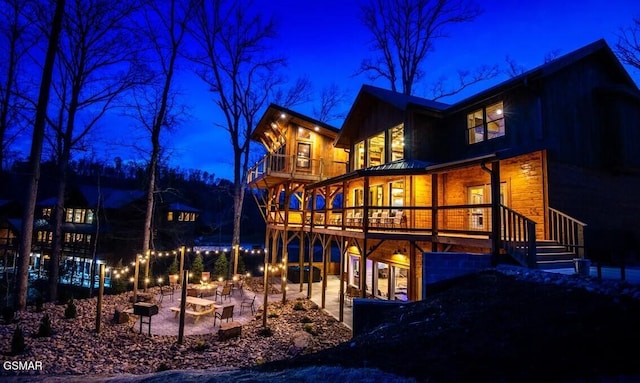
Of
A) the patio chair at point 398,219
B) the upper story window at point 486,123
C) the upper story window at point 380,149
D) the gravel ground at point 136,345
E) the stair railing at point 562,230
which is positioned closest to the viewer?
the gravel ground at point 136,345

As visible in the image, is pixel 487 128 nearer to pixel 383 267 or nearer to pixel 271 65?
pixel 383 267

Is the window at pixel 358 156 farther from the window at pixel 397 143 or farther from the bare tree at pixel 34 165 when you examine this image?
the bare tree at pixel 34 165

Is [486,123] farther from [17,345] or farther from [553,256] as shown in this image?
[17,345]

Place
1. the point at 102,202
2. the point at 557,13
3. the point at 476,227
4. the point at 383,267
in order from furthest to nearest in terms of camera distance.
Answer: the point at 557,13, the point at 102,202, the point at 383,267, the point at 476,227

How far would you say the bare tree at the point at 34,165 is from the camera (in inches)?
466

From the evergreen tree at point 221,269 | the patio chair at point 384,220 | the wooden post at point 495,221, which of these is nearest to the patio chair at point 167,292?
the evergreen tree at point 221,269

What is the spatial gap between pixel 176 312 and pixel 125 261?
18.1 meters

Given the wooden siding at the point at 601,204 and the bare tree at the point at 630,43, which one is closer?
the wooden siding at the point at 601,204

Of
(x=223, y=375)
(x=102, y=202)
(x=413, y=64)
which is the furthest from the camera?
(x=102, y=202)

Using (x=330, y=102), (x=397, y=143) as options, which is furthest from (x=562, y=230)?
(x=330, y=102)

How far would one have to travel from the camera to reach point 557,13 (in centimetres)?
→ 7562

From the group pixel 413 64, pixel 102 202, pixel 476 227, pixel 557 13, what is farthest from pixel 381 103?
pixel 557 13

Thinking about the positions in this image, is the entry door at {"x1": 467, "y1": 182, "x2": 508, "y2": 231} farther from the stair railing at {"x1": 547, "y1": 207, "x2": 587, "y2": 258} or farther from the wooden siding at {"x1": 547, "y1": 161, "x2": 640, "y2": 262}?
the stair railing at {"x1": 547, "y1": 207, "x2": 587, "y2": 258}

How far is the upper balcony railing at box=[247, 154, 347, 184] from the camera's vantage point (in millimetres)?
18438
